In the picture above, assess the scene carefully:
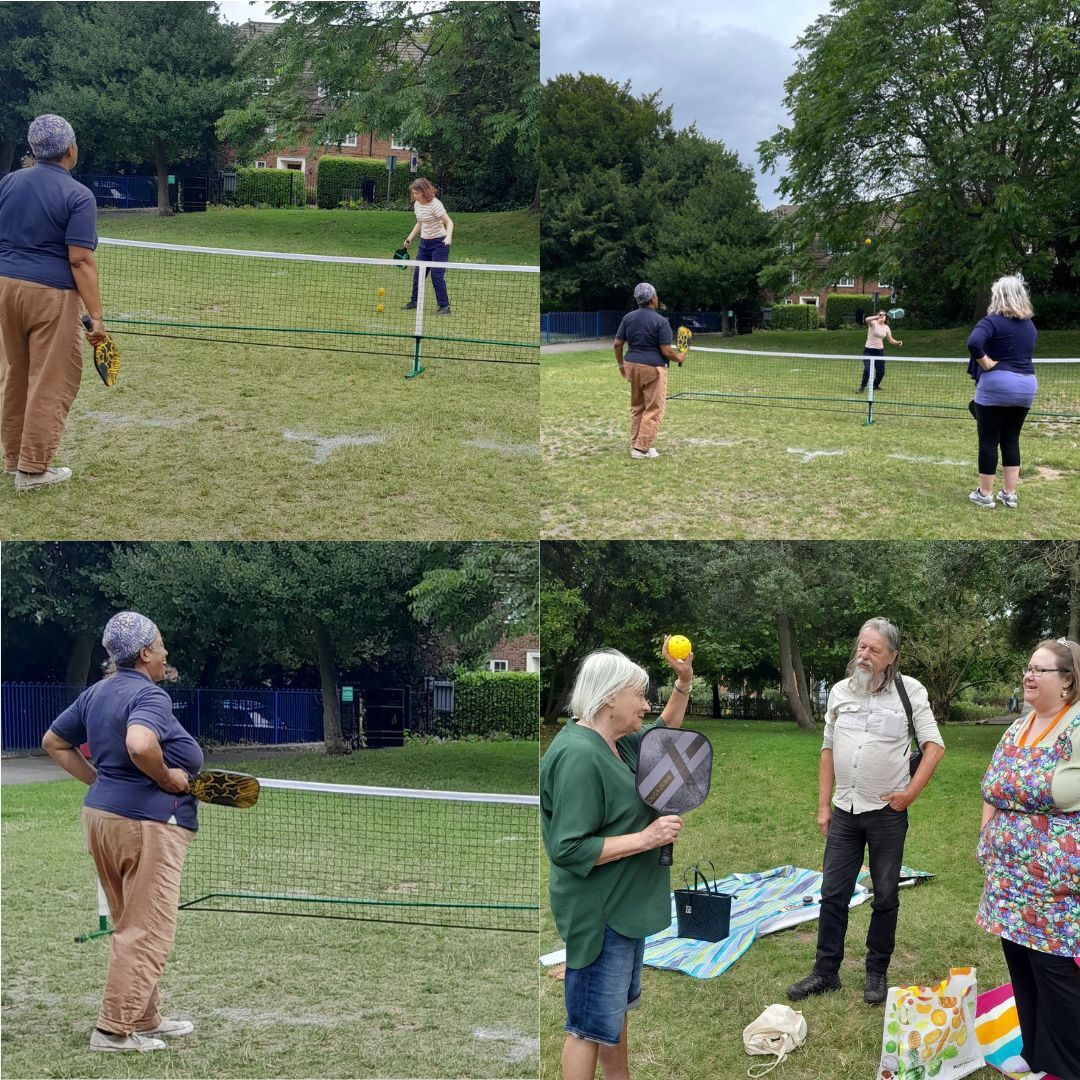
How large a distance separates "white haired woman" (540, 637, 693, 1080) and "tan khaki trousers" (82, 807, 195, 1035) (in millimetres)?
1891

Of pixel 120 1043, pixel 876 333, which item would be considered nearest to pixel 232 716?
pixel 876 333

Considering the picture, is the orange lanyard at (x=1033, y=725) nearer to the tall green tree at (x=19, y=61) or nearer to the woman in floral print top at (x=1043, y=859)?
the woman in floral print top at (x=1043, y=859)

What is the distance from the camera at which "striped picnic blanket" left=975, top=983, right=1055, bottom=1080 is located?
4305mm

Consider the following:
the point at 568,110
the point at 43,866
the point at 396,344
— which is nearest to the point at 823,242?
the point at 568,110

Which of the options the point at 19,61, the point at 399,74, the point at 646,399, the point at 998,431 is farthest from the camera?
the point at 19,61

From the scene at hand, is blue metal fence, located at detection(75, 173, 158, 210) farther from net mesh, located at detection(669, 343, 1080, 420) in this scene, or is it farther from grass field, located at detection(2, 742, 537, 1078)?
grass field, located at detection(2, 742, 537, 1078)

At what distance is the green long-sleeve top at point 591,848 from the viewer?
11.3 ft

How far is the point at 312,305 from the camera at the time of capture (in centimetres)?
1523

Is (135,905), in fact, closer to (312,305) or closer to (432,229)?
(432,229)

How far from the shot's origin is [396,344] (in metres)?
12.2

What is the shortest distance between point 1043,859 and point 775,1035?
1389 mm

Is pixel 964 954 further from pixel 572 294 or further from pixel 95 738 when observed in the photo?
pixel 572 294

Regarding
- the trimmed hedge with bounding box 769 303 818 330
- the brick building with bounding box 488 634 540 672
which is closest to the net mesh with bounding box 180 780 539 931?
the brick building with bounding box 488 634 540 672

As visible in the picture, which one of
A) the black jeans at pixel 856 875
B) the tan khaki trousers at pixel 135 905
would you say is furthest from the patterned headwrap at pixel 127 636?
the black jeans at pixel 856 875
